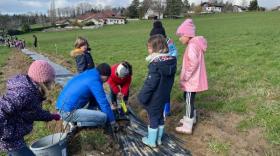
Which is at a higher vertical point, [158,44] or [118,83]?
[158,44]

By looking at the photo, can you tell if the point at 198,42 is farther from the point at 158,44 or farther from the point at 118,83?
the point at 118,83

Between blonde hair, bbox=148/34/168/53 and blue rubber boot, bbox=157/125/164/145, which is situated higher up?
blonde hair, bbox=148/34/168/53

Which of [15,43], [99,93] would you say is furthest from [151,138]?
[15,43]

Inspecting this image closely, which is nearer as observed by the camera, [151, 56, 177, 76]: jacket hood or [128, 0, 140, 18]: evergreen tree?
[151, 56, 177, 76]: jacket hood

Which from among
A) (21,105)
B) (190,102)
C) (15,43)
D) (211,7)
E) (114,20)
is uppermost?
(211,7)

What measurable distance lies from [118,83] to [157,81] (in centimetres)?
169

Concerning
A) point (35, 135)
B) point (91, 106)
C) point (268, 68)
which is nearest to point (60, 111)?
point (91, 106)

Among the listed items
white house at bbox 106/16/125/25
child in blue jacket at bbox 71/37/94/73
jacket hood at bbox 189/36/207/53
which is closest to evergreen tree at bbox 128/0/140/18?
white house at bbox 106/16/125/25

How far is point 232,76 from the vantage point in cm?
1038

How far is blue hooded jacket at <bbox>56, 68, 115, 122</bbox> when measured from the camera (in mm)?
5352

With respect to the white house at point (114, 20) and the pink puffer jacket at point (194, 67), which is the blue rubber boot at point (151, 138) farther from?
the white house at point (114, 20)

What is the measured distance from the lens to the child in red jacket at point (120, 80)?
6.51m

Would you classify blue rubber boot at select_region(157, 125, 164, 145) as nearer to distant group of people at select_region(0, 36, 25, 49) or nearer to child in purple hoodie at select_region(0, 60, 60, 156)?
child in purple hoodie at select_region(0, 60, 60, 156)

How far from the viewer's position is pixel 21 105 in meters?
3.87
